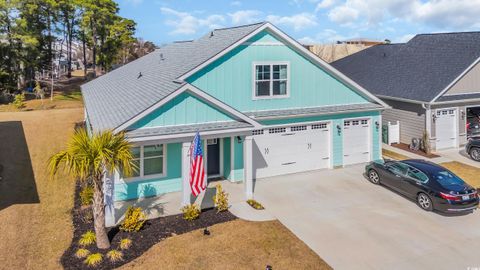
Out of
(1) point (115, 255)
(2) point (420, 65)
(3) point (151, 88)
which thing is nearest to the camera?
(1) point (115, 255)

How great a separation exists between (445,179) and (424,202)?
1147mm

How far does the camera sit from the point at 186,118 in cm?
1368

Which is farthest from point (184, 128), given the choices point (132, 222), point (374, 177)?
point (374, 177)

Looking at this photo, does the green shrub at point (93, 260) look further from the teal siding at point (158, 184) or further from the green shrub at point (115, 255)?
the teal siding at point (158, 184)

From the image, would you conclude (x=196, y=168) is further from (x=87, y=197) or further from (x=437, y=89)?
(x=437, y=89)

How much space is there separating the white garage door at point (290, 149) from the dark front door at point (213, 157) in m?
1.77

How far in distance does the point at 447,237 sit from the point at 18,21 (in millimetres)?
44830

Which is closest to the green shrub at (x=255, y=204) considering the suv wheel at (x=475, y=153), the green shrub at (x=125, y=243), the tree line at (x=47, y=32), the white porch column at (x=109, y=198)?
the green shrub at (x=125, y=243)

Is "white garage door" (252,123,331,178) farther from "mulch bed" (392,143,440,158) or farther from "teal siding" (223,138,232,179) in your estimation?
"mulch bed" (392,143,440,158)

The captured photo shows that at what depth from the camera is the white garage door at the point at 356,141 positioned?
1962 cm

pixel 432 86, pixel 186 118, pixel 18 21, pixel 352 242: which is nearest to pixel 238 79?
pixel 186 118

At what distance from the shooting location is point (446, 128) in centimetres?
2331

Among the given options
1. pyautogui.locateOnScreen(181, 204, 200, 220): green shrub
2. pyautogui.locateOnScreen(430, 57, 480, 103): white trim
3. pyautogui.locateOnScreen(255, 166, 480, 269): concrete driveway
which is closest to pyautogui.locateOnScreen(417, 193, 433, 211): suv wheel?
pyautogui.locateOnScreen(255, 166, 480, 269): concrete driveway

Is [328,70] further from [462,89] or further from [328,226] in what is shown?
[462,89]
